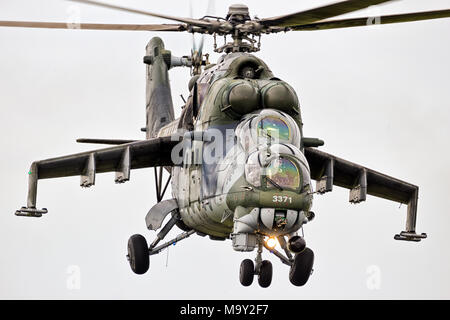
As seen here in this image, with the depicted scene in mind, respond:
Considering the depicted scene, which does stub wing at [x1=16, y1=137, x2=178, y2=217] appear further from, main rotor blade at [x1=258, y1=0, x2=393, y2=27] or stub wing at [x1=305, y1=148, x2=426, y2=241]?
main rotor blade at [x1=258, y1=0, x2=393, y2=27]

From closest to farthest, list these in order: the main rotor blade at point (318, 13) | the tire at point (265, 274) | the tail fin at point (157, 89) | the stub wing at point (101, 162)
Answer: the main rotor blade at point (318, 13)
the tire at point (265, 274)
the stub wing at point (101, 162)
the tail fin at point (157, 89)

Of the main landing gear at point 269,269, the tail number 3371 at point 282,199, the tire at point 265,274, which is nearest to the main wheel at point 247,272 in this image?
the main landing gear at point 269,269

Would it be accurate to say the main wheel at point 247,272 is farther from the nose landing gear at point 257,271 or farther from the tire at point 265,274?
the tire at point 265,274

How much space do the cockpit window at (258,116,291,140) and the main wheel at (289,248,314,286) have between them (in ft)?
10.8

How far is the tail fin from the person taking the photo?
27.4 m

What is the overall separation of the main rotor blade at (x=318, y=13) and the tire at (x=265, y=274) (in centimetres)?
476

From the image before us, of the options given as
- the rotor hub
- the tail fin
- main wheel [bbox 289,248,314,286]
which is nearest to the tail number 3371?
main wheel [bbox 289,248,314,286]

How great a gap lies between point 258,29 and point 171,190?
4.38 meters

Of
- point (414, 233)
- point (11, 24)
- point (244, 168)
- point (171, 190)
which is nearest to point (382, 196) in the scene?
point (414, 233)

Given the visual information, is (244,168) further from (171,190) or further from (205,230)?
(171,190)

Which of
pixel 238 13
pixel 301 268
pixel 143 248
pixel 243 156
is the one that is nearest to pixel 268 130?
pixel 243 156

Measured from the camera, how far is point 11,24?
22.8 m

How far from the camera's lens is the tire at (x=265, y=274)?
21.7m

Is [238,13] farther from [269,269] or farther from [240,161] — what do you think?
[269,269]
